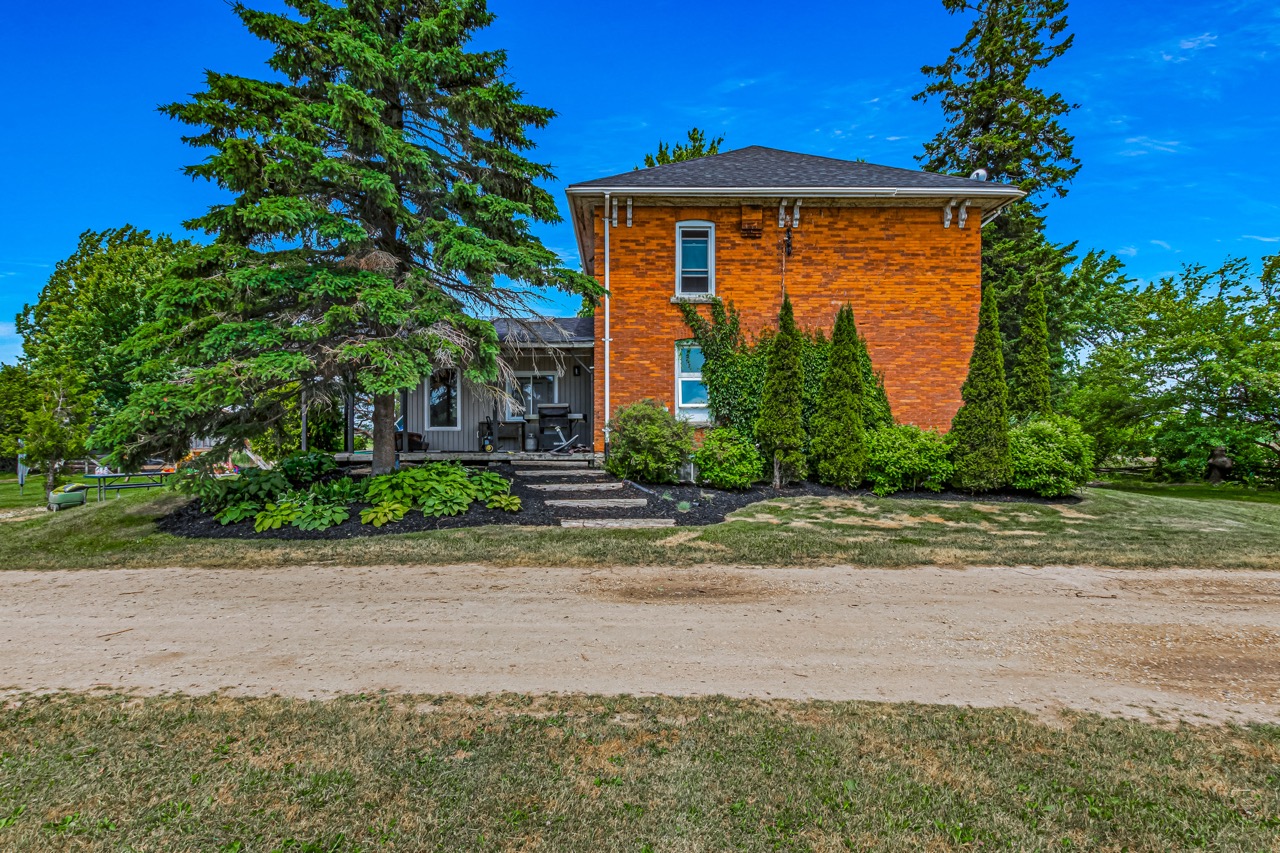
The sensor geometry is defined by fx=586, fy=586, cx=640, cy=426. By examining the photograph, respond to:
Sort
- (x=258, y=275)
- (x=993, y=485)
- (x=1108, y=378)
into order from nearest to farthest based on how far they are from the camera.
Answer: (x=258, y=275) < (x=993, y=485) < (x=1108, y=378)

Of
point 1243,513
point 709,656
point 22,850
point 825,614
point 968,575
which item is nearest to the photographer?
point 22,850

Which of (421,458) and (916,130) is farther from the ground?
(916,130)

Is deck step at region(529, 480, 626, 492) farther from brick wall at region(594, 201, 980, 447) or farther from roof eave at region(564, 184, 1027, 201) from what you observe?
roof eave at region(564, 184, 1027, 201)

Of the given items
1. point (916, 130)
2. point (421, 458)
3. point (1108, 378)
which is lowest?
point (421, 458)

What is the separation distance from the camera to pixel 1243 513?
10703 millimetres

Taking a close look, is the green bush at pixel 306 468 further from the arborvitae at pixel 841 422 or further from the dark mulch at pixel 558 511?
the arborvitae at pixel 841 422

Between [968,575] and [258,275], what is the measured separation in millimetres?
10140

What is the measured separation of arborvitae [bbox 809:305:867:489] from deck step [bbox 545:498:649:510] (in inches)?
160

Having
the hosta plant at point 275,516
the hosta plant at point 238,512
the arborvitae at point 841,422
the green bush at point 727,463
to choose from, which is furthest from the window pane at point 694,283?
the hosta plant at point 238,512

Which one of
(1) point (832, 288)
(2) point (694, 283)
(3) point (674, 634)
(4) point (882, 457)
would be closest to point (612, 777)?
(3) point (674, 634)

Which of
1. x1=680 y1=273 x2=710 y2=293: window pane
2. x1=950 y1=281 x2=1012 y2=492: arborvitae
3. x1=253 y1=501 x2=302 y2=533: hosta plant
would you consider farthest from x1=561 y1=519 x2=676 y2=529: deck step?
x1=680 y1=273 x2=710 y2=293: window pane

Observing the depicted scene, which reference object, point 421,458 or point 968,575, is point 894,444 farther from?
point 421,458

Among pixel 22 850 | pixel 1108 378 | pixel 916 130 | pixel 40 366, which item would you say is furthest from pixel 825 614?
pixel 40 366

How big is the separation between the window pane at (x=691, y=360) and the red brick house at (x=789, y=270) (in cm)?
2
